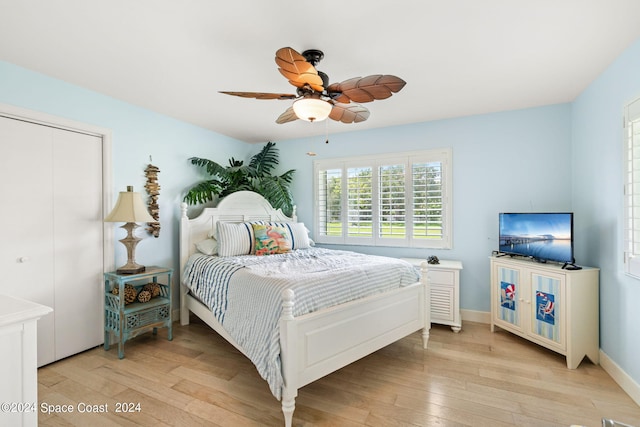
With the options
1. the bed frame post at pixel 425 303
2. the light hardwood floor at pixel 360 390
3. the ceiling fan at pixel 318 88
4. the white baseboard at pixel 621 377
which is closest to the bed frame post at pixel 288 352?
the light hardwood floor at pixel 360 390

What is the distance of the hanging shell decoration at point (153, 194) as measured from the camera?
3277mm

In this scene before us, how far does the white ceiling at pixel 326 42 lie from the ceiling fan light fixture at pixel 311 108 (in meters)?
0.39

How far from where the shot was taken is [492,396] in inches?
83.0

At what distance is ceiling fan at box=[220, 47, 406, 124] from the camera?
1.73m

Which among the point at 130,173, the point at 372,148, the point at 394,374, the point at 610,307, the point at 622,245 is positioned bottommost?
the point at 394,374

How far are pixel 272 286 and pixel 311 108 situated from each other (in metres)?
1.22

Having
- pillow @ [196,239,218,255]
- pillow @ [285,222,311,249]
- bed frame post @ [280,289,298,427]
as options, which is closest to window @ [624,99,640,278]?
bed frame post @ [280,289,298,427]

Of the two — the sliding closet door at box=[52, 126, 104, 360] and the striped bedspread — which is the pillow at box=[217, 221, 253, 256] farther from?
the sliding closet door at box=[52, 126, 104, 360]

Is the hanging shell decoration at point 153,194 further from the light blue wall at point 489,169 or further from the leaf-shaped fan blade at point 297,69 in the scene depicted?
the light blue wall at point 489,169

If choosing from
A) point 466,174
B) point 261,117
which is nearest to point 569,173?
point 466,174

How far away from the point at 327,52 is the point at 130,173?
236 centimetres

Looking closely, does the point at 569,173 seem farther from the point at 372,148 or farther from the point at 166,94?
the point at 166,94

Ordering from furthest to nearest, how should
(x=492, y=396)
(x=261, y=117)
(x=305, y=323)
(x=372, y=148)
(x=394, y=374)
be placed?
1. (x=372, y=148)
2. (x=261, y=117)
3. (x=394, y=374)
4. (x=492, y=396)
5. (x=305, y=323)

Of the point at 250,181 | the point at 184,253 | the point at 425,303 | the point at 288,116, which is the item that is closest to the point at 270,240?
the point at 184,253
